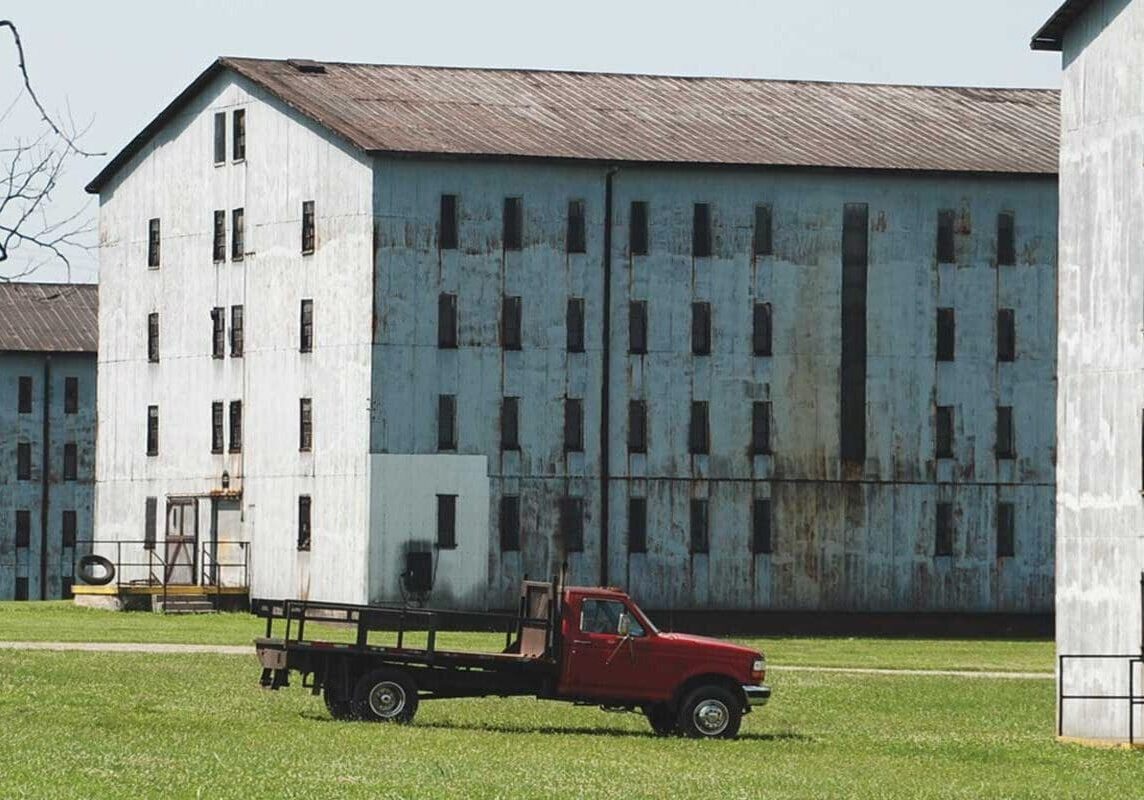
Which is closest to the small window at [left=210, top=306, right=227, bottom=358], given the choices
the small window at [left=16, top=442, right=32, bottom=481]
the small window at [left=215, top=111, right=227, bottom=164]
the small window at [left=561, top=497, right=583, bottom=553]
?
the small window at [left=215, top=111, right=227, bottom=164]

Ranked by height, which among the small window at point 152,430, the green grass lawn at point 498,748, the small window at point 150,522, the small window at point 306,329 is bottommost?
the green grass lawn at point 498,748

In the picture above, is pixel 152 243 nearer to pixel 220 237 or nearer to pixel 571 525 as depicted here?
pixel 220 237

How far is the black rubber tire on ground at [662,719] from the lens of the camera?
38.4m

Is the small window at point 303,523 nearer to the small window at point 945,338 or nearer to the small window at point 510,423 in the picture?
the small window at point 510,423

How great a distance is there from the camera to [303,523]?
7775cm

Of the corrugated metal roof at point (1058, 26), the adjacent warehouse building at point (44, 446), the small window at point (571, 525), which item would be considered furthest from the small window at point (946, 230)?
the adjacent warehouse building at point (44, 446)

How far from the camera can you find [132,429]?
8619 cm

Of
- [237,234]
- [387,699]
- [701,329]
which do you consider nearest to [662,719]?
[387,699]

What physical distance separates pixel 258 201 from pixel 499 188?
315 inches

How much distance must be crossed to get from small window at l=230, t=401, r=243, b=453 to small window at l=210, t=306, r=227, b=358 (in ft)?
5.91

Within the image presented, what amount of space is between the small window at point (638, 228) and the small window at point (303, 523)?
1110 cm

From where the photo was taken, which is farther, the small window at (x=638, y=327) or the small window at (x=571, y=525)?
the small window at (x=638, y=327)

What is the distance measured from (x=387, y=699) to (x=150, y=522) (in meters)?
47.5

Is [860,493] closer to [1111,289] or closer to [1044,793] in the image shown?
[1111,289]
